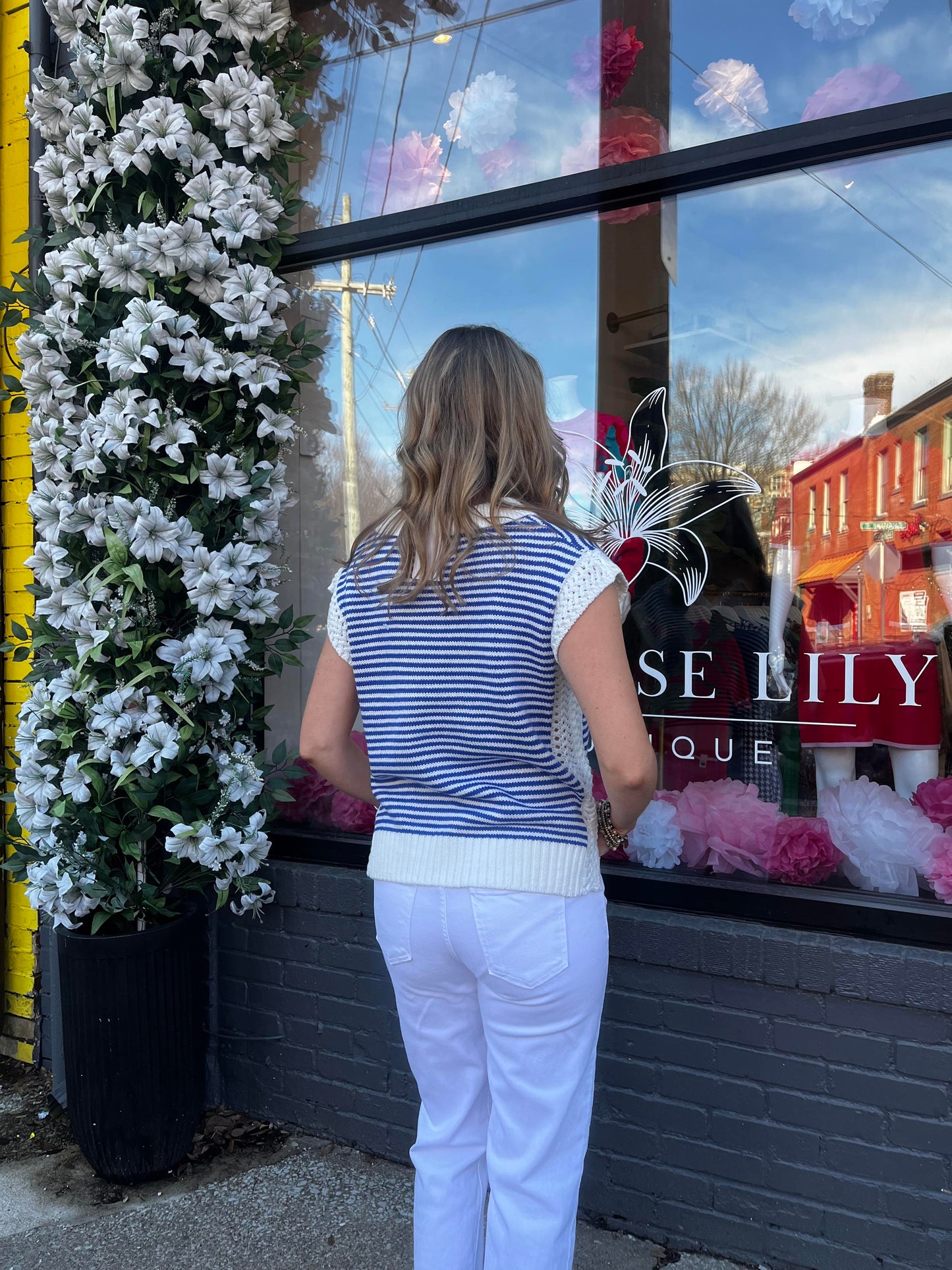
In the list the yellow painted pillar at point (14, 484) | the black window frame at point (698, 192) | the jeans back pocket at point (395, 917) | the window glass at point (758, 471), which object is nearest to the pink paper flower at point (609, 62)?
the window glass at point (758, 471)

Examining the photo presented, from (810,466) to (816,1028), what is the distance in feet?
5.67

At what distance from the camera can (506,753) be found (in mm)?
1636

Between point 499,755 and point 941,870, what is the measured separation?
145 cm

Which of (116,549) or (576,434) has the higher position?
(576,434)

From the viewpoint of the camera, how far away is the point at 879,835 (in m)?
2.71

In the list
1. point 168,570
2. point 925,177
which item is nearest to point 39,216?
point 168,570

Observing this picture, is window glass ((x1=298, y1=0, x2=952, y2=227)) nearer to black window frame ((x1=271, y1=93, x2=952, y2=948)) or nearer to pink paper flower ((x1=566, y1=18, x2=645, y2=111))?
pink paper flower ((x1=566, y1=18, x2=645, y2=111))

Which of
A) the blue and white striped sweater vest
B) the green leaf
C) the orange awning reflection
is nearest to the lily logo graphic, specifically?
the orange awning reflection

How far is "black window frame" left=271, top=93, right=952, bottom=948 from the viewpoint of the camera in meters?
2.48

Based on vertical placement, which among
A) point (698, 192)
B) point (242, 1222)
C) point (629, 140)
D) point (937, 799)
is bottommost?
point (242, 1222)

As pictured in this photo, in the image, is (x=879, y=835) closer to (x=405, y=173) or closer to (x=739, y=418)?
(x=739, y=418)

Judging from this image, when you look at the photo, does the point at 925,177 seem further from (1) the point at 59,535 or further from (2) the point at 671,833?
(1) the point at 59,535

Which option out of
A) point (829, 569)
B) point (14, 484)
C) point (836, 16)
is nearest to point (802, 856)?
point (829, 569)

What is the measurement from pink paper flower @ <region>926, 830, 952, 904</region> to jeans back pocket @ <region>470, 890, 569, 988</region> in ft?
4.27
